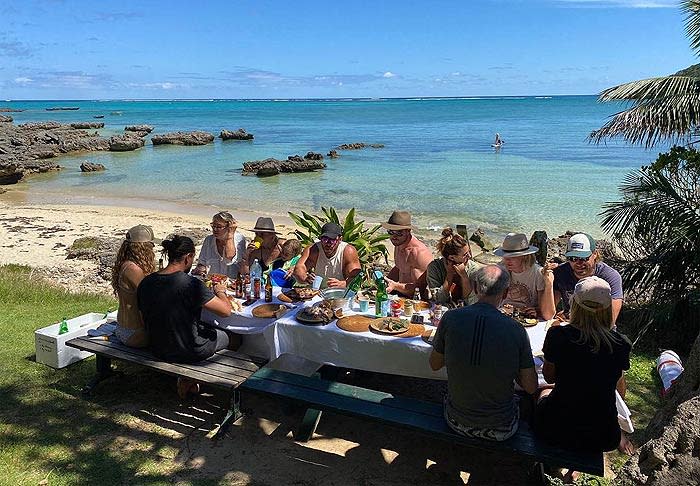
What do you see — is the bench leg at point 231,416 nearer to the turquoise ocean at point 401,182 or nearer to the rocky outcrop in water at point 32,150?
the turquoise ocean at point 401,182

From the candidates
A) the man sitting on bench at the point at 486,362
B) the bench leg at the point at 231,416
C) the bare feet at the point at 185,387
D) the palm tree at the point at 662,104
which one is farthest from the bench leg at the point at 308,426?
the palm tree at the point at 662,104

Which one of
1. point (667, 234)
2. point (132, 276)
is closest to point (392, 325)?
point (132, 276)

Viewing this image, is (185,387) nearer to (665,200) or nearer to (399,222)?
(399,222)

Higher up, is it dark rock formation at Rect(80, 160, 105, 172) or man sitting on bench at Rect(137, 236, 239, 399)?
man sitting on bench at Rect(137, 236, 239, 399)

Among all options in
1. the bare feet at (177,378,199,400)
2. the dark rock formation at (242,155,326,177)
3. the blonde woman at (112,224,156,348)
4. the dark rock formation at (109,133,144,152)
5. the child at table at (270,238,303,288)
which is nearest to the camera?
the blonde woman at (112,224,156,348)

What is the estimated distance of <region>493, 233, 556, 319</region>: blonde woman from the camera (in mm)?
4531

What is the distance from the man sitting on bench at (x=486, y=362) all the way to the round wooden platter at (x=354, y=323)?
983 millimetres

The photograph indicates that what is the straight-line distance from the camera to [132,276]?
455 centimetres

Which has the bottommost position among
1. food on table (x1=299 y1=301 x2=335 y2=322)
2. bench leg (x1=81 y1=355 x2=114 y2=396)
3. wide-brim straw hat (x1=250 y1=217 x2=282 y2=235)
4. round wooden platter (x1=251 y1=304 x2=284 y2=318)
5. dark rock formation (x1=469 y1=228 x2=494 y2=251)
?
dark rock formation (x1=469 y1=228 x2=494 y2=251)

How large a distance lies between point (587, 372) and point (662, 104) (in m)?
4.67

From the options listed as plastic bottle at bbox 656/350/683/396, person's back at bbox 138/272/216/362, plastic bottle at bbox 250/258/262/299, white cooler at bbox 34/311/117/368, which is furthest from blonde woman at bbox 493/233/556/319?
white cooler at bbox 34/311/117/368

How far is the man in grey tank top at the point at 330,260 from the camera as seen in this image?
5832mm

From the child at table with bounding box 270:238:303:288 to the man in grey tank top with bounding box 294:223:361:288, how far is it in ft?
0.59

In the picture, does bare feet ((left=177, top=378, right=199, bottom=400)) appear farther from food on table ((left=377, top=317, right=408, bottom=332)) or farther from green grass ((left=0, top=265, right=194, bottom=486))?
food on table ((left=377, top=317, right=408, bottom=332))
